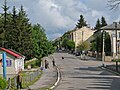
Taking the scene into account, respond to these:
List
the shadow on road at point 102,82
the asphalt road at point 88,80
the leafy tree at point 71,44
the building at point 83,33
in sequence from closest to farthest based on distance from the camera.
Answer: the shadow on road at point 102,82 < the asphalt road at point 88,80 < the leafy tree at point 71,44 < the building at point 83,33

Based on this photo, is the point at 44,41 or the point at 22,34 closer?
the point at 22,34

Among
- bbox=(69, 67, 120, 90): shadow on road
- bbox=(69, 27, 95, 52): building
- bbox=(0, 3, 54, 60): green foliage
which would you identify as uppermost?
bbox=(69, 27, 95, 52): building

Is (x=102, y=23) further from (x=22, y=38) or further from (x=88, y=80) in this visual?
(x=88, y=80)

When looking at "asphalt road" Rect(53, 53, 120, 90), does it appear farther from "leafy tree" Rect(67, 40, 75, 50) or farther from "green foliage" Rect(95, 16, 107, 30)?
"green foliage" Rect(95, 16, 107, 30)

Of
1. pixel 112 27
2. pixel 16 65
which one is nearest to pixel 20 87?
pixel 16 65

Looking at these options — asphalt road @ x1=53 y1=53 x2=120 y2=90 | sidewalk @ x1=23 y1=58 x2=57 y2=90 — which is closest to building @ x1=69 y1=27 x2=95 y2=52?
asphalt road @ x1=53 y1=53 x2=120 y2=90

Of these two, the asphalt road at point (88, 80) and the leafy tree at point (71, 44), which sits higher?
the leafy tree at point (71, 44)

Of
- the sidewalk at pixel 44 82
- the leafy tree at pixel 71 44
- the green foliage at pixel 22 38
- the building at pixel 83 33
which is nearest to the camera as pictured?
the sidewalk at pixel 44 82

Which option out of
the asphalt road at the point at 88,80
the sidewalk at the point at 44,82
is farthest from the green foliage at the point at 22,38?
the sidewalk at the point at 44,82

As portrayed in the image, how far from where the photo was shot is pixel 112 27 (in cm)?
12150

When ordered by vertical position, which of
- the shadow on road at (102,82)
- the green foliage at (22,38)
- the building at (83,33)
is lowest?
the shadow on road at (102,82)

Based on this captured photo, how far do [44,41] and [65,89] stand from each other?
170ft

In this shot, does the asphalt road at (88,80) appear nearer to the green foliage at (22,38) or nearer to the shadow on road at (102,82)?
the shadow on road at (102,82)

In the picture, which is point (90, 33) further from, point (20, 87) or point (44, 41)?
point (20, 87)
